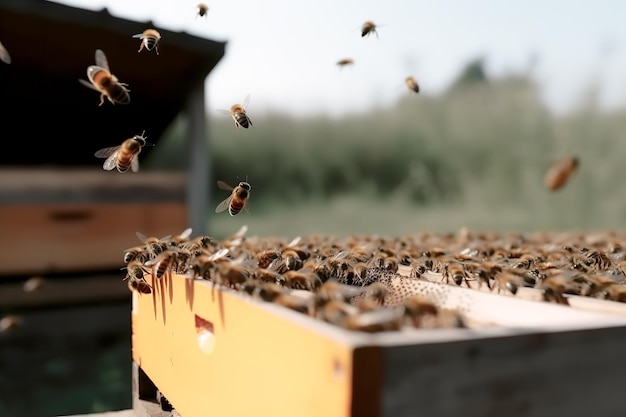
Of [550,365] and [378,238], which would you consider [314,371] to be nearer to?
[550,365]

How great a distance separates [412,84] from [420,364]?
3459 mm

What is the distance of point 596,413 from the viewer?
1.75m

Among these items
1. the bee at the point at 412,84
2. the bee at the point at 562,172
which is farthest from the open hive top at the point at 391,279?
the bee at the point at 412,84

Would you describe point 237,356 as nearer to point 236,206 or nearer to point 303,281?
point 303,281

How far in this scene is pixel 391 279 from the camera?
3.11 metres

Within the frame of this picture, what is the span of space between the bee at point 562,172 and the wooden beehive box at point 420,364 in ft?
5.19

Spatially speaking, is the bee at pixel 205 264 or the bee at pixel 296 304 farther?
the bee at pixel 205 264

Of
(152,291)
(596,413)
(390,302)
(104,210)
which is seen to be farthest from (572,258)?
(104,210)

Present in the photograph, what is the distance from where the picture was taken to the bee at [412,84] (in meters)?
4.49

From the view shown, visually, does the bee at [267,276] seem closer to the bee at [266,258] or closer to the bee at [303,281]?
the bee at [303,281]

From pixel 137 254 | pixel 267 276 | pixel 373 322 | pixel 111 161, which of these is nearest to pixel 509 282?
pixel 267 276

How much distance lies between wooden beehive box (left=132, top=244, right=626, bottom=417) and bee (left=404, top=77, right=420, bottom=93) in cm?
246

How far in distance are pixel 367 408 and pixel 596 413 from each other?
82cm

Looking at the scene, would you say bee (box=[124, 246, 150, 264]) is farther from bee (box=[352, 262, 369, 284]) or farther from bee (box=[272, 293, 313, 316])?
bee (box=[272, 293, 313, 316])
